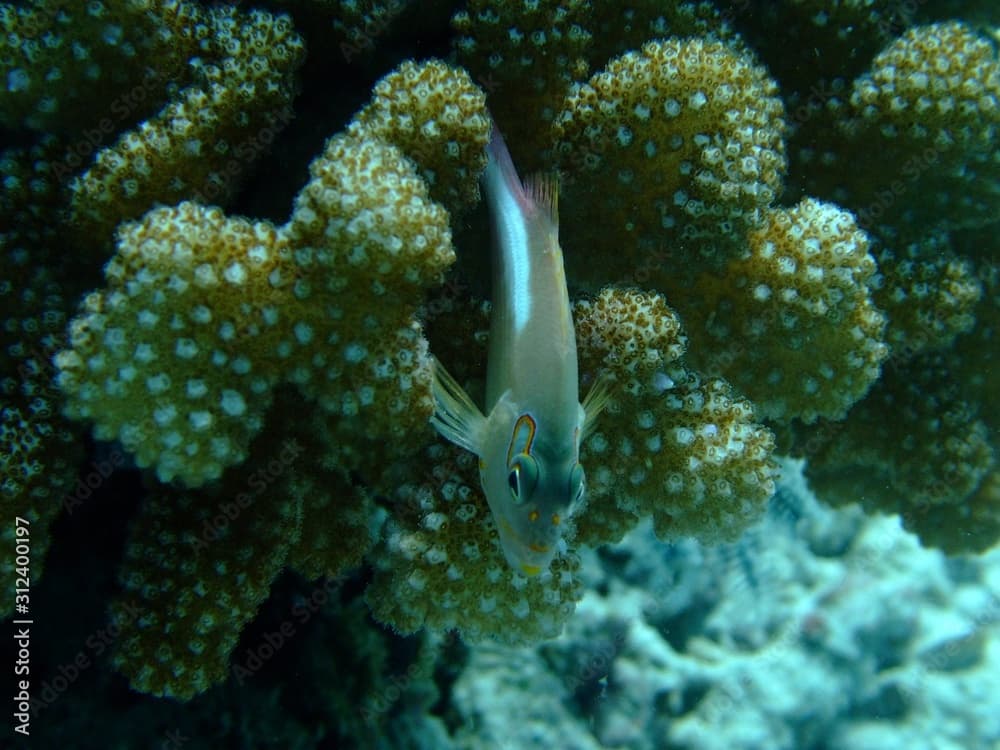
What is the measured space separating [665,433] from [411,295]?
128cm

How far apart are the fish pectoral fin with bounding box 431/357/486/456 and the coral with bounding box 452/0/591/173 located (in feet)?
4.21

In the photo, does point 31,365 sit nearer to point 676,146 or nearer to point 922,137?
point 676,146

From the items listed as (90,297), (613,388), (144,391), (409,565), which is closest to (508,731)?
(409,565)

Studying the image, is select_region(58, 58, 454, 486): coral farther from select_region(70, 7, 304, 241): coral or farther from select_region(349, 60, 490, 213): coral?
select_region(70, 7, 304, 241): coral

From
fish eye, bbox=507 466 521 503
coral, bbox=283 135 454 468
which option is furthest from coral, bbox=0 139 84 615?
fish eye, bbox=507 466 521 503

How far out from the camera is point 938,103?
10.5ft

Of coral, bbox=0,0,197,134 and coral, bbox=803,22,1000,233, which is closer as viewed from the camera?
coral, bbox=0,0,197,134

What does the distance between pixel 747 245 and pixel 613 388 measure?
34.6 inches

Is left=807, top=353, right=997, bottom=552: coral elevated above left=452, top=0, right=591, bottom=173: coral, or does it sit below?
above

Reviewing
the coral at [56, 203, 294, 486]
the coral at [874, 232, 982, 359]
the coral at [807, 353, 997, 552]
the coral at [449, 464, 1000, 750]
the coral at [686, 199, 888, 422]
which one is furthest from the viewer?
the coral at [449, 464, 1000, 750]

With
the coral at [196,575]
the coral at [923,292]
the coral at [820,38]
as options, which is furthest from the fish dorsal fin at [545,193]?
the coral at [923,292]

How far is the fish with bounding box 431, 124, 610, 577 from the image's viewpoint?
2.42 m

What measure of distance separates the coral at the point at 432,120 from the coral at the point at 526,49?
34cm

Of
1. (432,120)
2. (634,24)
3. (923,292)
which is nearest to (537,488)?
(432,120)
